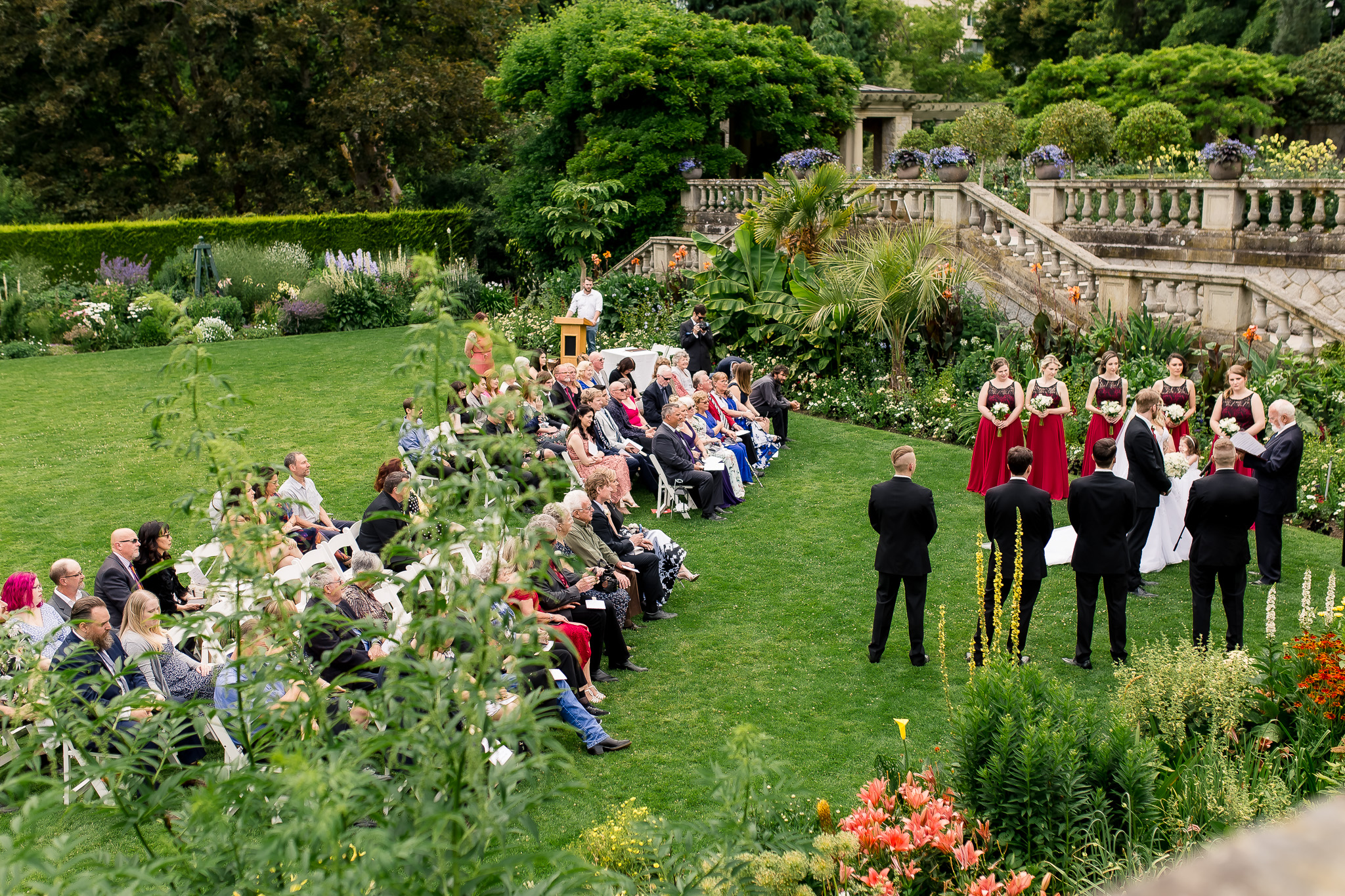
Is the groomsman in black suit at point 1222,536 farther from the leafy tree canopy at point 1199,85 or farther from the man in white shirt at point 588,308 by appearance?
the leafy tree canopy at point 1199,85

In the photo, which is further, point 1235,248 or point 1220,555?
point 1235,248

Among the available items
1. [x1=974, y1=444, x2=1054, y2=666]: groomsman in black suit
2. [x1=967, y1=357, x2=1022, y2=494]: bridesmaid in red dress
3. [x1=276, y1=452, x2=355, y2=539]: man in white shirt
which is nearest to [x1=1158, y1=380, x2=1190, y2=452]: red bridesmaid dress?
[x1=967, y1=357, x2=1022, y2=494]: bridesmaid in red dress

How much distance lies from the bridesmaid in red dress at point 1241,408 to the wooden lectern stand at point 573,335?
33.2 feet

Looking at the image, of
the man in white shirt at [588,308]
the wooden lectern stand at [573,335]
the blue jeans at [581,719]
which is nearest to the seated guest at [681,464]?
the blue jeans at [581,719]

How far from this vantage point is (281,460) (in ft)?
39.8

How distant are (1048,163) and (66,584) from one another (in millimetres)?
16197

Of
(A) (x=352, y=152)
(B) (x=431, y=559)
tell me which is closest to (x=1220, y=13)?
(A) (x=352, y=152)

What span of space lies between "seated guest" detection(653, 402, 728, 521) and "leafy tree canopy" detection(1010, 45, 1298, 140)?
23.5 meters

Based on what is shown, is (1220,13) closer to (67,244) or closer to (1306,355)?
(1306,355)

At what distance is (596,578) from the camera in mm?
7934

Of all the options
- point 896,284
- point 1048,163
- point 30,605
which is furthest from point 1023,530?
point 1048,163

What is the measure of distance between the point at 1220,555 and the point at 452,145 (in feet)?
91.6

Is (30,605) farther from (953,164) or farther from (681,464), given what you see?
(953,164)

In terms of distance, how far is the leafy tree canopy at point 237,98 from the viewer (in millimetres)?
27719
